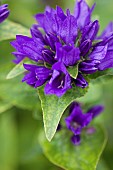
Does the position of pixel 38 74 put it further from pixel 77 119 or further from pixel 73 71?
pixel 77 119

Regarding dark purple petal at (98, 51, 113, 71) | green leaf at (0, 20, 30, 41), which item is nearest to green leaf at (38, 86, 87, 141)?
dark purple petal at (98, 51, 113, 71)

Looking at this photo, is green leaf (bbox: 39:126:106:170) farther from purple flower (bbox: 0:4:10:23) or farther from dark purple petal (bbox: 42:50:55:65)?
purple flower (bbox: 0:4:10:23)

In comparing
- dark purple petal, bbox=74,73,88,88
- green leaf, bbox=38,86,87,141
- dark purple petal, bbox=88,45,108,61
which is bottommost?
green leaf, bbox=38,86,87,141

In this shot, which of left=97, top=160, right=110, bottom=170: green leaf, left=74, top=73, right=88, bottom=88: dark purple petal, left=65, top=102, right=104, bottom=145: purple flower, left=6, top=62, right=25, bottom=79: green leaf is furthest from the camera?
left=97, top=160, right=110, bottom=170: green leaf

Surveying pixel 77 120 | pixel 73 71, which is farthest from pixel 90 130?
pixel 73 71

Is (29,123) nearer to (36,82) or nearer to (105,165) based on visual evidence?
(105,165)

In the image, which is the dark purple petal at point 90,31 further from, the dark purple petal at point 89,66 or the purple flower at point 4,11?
the purple flower at point 4,11

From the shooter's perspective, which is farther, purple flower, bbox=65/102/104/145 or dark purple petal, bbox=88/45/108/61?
purple flower, bbox=65/102/104/145
